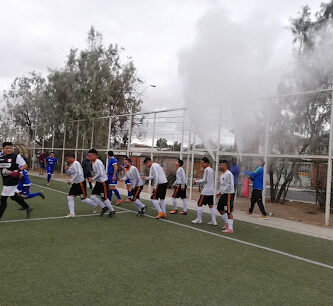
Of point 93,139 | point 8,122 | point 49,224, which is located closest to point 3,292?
point 49,224

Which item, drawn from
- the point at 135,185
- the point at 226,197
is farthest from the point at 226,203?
the point at 135,185

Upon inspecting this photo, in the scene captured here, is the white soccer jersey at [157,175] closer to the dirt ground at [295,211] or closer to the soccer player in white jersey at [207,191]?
the soccer player in white jersey at [207,191]

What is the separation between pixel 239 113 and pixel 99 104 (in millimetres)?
13279

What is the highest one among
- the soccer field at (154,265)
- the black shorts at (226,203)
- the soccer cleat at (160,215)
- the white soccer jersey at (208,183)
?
the white soccer jersey at (208,183)

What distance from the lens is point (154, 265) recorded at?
4.57 metres

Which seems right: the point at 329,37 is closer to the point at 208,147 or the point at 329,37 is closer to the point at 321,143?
the point at 321,143

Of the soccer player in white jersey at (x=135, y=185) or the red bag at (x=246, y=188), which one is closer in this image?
the soccer player in white jersey at (x=135, y=185)

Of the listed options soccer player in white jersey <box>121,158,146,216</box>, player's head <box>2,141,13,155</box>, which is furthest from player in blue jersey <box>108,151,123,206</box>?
player's head <box>2,141,13,155</box>

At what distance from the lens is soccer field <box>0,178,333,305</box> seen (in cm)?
356

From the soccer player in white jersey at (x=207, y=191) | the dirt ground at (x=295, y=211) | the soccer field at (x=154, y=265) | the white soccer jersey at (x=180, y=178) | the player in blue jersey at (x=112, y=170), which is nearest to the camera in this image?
the soccer field at (x=154, y=265)

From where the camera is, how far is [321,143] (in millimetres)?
10703

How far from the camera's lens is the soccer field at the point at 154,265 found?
3559 millimetres

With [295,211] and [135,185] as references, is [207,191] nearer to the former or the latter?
[135,185]

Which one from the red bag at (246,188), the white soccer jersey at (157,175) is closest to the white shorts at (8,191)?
the white soccer jersey at (157,175)
